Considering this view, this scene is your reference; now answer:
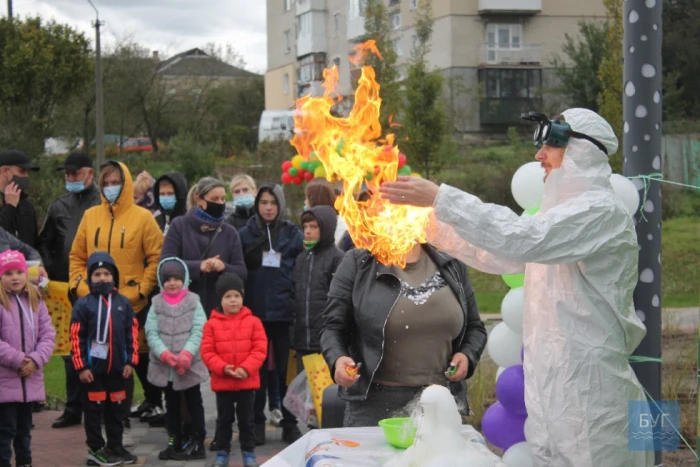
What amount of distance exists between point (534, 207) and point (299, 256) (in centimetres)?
252

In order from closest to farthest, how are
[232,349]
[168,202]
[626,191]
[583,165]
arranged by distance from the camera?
[583,165] → [626,191] → [232,349] → [168,202]

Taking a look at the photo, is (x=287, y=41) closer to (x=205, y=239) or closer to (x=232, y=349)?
(x=205, y=239)

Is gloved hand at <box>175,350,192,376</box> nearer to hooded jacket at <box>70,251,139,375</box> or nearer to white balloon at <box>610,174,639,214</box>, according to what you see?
hooded jacket at <box>70,251,139,375</box>

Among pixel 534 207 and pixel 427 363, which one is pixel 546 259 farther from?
pixel 534 207

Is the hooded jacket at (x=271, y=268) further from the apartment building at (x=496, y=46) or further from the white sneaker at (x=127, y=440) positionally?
the apartment building at (x=496, y=46)

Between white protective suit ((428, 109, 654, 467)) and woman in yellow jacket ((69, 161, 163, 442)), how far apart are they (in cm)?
475

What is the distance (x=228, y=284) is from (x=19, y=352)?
1549mm

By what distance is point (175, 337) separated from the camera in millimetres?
7633

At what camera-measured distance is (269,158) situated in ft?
87.7

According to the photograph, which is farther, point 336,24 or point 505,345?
point 336,24

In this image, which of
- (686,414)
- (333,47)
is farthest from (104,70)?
(686,414)

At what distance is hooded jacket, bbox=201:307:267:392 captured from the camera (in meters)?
7.25

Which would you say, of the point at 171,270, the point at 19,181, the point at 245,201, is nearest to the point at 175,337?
the point at 171,270

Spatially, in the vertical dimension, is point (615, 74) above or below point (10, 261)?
above
